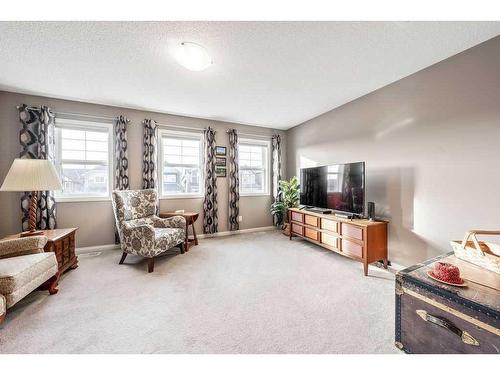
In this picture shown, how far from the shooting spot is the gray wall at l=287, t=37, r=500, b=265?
5.94ft

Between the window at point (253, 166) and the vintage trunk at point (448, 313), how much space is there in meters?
3.48

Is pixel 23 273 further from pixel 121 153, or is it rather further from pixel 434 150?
pixel 434 150

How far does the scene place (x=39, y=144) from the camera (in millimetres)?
2846

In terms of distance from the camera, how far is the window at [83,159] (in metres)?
3.12

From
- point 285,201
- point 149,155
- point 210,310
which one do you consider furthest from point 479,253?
point 149,155

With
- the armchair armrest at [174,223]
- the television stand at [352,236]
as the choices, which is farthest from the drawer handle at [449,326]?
the armchair armrest at [174,223]

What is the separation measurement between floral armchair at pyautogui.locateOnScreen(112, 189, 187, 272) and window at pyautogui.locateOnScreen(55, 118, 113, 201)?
668 millimetres

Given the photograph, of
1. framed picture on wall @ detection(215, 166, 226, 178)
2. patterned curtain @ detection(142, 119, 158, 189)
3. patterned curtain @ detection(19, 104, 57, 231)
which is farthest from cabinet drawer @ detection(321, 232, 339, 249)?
patterned curtain @ detection(19, 104, 57, 231)

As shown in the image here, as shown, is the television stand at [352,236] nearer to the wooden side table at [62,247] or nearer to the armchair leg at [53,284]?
the armchair leg at [53,284]

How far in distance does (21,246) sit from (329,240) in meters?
A: 3.60

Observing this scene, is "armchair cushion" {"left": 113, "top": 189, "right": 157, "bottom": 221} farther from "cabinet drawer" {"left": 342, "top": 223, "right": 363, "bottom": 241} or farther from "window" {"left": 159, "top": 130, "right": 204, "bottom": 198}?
"cabinet drawer" {"left": 342, "top": 223, "right": 363, "bottom": 241}

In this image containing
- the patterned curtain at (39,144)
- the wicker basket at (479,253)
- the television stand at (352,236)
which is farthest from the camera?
the patterned curtain at (39,144)
